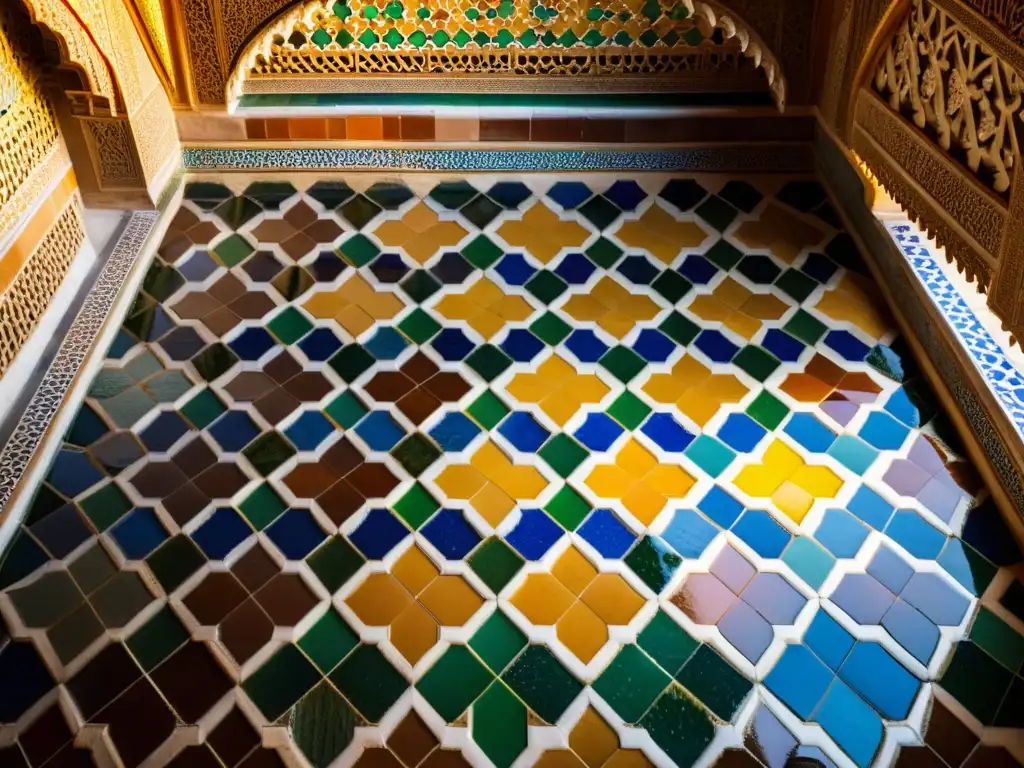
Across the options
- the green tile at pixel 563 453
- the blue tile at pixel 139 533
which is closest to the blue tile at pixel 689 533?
the green tile at pixel 563 453

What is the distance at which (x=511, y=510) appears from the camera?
70.2 inches

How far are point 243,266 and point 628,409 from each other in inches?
38.3

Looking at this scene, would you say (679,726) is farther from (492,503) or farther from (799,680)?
(492,503)

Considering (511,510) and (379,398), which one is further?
(379,398)

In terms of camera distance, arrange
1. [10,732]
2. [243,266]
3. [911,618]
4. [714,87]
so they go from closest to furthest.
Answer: [10,732] → [911,618] → [243,266] → [714,87]

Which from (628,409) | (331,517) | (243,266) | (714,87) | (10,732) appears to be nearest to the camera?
(10,732)

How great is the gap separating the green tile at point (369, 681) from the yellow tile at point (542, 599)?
0.23 metres

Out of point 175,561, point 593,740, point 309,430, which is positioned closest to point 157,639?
point 175,561

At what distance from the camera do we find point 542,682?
1.54 metres

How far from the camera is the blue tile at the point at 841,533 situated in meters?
1.71

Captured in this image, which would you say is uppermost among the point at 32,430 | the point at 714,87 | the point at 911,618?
the point at 714,87

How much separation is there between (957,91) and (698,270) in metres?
0.73

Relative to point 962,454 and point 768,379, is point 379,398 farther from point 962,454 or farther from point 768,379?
point 962,454

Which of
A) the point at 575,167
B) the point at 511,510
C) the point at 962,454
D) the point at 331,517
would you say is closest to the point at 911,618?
the point at 962,454
